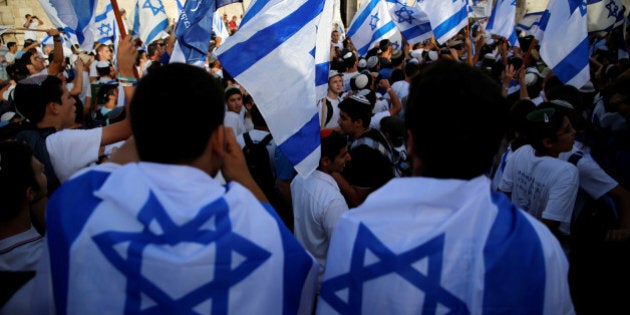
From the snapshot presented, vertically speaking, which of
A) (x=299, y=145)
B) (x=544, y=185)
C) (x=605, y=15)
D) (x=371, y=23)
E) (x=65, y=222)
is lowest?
(x=605, y=15)

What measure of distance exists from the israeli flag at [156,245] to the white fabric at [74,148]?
98cm

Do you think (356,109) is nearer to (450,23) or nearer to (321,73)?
(321,73)

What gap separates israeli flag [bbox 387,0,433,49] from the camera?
23.3 ft

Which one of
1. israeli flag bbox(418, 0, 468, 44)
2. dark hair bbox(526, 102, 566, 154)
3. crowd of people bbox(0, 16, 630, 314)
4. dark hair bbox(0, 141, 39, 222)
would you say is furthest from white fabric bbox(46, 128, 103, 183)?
israeli flag bbox(418, 0, 468, 44)

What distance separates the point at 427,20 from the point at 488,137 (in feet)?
21.1

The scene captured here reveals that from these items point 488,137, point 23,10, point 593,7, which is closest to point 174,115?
point 488,137

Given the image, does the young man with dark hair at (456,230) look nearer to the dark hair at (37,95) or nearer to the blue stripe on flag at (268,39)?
the blue stripe on flag at (268,39)

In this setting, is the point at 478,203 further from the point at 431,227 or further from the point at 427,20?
the point at 427,20

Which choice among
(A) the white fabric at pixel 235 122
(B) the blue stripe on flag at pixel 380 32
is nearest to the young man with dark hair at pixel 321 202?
(A) the white fabric at pixel 235 122

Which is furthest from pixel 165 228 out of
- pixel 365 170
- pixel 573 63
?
pixel 573 63

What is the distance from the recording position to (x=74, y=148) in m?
2.28

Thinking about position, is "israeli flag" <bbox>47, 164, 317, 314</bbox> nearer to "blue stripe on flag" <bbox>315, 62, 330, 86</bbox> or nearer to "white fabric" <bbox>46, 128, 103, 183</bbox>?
"white fabric" <bbox>46, 128, 103, 183</bbox>

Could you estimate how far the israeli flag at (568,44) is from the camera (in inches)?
190

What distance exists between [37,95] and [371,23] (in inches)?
215
